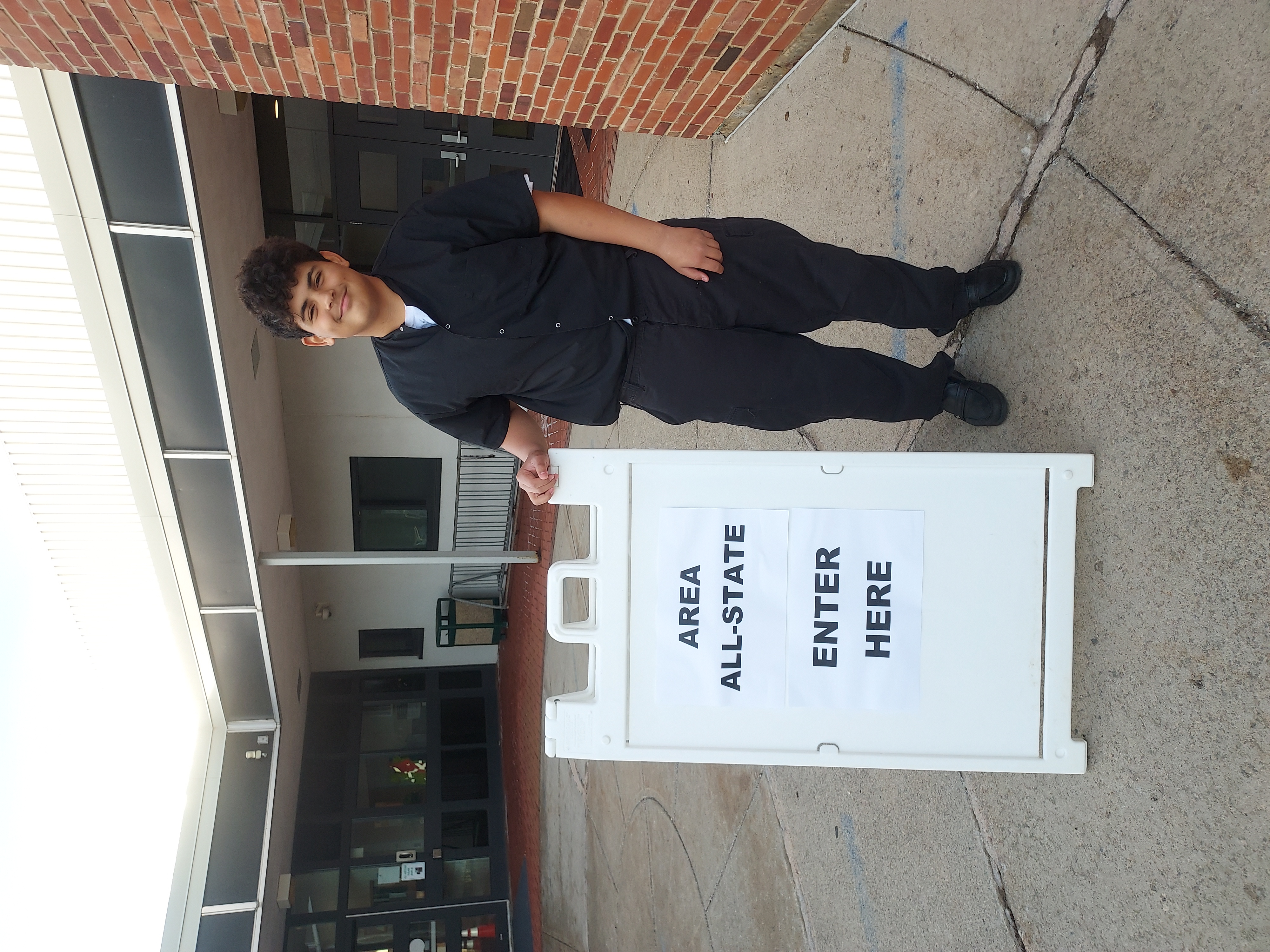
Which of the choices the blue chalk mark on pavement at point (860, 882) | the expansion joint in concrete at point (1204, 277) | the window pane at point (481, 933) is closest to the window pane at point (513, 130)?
the expansion joint in concrete at point (1204, 277)

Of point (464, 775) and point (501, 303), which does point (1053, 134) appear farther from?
point (464, 775)

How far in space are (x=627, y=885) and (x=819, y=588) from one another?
4.98m

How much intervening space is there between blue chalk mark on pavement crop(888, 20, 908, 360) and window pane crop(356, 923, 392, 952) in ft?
32.6

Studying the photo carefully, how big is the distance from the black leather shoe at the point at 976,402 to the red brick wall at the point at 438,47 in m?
2.26

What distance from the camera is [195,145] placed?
470 centimetres

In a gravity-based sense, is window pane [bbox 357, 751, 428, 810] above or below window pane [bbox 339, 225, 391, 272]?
below

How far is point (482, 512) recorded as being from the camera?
10.5 m

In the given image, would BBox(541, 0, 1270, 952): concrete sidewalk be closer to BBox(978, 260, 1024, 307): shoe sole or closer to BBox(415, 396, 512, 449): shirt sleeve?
BBox(978, 260, 1024, 307): shoe sole

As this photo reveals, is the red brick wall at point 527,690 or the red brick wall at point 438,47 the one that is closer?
the red brick wall at point 438,47

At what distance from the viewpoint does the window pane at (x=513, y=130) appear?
775cm

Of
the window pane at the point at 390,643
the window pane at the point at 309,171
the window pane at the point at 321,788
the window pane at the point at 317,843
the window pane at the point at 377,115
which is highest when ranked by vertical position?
the window pane at the point at 377,115

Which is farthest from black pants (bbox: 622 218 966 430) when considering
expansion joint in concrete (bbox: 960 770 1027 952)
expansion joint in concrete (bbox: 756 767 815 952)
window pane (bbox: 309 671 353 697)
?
window pane (bbox: 309 671 353 697)

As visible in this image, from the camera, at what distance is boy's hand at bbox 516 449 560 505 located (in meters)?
2.05

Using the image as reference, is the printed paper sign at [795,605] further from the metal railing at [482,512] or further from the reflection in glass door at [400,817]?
the reflection in glass door at [400,817]
